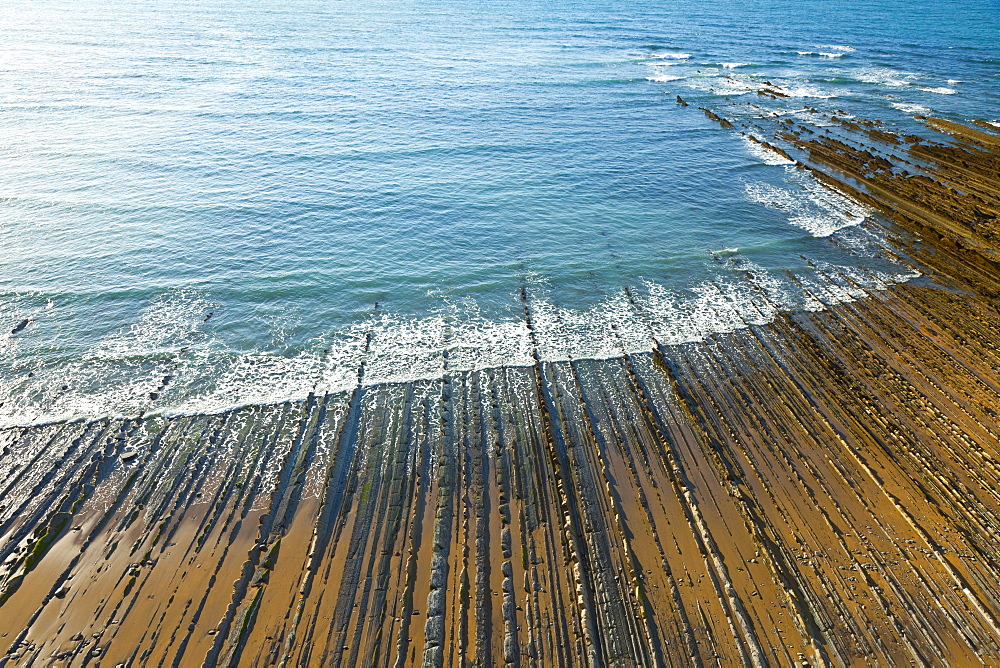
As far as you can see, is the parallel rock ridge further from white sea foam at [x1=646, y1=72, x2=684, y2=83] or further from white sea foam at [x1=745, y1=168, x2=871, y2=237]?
white sea foam at [x1=646, y1=72, x2=684, y2=83]

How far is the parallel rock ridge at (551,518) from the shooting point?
1147cm

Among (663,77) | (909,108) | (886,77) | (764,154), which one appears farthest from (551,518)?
(886,77)

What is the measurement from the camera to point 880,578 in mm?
12406

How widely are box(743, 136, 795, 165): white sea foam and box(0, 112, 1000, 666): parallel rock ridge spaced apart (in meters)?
22.5

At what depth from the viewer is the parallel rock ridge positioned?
11.5m

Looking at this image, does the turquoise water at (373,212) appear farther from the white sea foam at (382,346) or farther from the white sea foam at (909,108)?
the white sea foam at (909,108)

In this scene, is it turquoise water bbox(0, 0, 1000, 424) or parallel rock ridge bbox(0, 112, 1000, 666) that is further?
turquoise water bbox(0, 0, 1000, 424)

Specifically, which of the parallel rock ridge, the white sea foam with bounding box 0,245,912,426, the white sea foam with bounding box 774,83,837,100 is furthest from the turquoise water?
the parallel rock ridge

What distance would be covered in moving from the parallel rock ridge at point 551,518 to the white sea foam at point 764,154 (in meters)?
22.5

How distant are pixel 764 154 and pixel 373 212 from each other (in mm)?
30753

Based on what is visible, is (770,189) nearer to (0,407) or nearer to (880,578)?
(880,578)

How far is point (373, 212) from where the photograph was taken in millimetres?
30750

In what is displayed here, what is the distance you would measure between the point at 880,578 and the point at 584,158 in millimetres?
32711

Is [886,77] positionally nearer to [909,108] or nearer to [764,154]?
[909,108]
